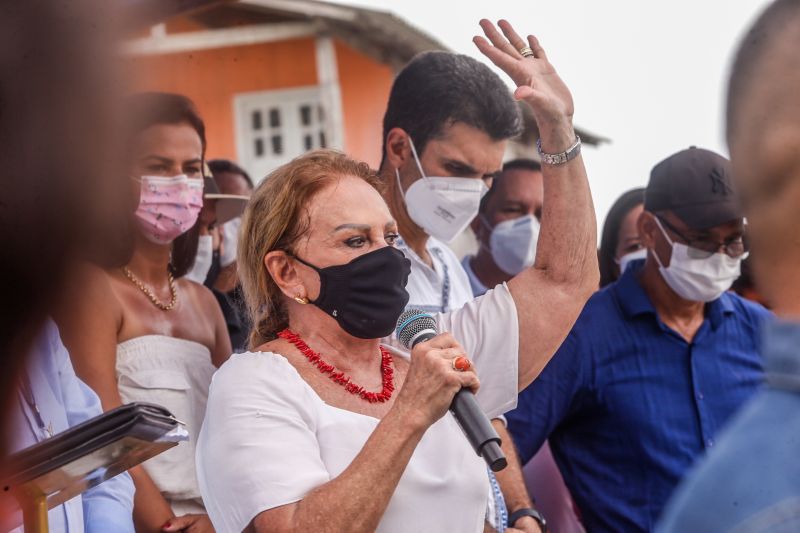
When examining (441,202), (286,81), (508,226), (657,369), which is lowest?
(657,369)

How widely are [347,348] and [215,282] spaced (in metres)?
2.54

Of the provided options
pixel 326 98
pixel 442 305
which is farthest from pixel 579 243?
pixel 326 98

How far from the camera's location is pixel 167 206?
159 inches

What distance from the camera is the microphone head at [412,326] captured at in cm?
277

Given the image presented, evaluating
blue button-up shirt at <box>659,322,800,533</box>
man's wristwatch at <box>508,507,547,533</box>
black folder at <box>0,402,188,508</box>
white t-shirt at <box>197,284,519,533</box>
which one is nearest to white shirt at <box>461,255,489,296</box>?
man's wristwatch at <box>508,507,547,533</box>

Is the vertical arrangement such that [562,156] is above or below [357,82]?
below

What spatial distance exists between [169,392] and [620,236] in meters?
3.61

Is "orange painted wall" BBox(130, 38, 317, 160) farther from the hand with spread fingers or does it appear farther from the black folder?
the black folder

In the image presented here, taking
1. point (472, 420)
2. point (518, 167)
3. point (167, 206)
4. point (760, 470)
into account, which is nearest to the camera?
point (760, 470)

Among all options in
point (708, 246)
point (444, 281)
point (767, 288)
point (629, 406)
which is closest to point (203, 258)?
point (444, 281)

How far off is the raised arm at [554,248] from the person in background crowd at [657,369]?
→ 113 cm

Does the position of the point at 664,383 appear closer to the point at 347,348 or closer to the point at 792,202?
the point at 347,348

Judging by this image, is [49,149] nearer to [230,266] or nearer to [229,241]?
[230,266]

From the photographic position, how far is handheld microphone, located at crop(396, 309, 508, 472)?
221cm
